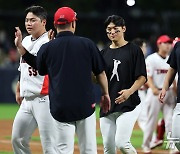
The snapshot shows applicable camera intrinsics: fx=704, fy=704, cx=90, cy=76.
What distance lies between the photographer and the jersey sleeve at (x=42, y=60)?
8.77 metres

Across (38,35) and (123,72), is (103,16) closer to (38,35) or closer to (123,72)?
(123,72)

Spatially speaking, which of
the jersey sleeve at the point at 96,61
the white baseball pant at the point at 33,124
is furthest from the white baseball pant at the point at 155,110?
A: the jersey sleeve at the point at 96,61

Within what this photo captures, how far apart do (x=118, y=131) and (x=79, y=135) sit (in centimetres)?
151

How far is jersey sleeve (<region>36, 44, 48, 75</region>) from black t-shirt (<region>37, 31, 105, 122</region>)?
1 cm

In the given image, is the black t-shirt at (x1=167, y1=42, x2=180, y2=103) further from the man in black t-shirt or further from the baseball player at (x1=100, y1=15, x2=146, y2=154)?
the baseball player at (x1=100, y1=15, x2=146, y2=154)

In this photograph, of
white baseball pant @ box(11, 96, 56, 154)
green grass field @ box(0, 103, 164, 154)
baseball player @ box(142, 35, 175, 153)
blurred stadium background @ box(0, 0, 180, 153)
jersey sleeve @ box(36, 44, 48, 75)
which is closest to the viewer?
jersey sleeve @ box(36, 44, 48, 75)

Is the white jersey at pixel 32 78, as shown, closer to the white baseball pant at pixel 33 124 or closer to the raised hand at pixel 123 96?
the white baseball pant at pixel 33 124

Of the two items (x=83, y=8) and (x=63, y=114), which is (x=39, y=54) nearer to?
(x=63, y=114)

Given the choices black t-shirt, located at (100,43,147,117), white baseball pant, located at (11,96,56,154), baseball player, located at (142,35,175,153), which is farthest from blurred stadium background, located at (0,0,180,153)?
white baseball pant, located at (11,96,56,154)

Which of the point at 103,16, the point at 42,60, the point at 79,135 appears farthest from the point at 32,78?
the point at 103,16

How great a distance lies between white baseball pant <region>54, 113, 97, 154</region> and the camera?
341 inches

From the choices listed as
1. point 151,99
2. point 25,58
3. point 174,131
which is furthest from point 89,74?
point 151,99

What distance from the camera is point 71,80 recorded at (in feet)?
28.2

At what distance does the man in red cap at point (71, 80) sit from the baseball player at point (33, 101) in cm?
93
